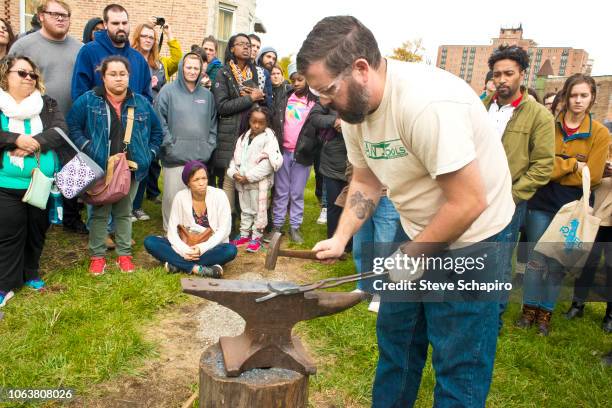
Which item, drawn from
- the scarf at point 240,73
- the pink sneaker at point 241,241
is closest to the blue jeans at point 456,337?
the pink sneaker at point 241,241

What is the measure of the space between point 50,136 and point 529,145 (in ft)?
12.3

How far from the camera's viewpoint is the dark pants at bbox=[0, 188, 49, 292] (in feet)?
12.6

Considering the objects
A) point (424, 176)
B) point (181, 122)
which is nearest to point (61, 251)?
point (181, 122)

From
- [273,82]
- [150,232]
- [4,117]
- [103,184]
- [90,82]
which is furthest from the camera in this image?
[273,82]

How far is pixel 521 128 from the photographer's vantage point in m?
3.48

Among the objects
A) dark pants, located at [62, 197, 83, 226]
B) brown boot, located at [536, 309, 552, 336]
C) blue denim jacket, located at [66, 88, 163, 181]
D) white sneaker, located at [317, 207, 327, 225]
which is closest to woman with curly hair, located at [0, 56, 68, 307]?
blue denim jacket, located at [66, 88, 163, 181]

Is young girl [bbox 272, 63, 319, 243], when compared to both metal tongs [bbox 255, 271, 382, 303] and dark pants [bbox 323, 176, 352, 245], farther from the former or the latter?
metal tongs [bbox 255, 271, 382, 303]

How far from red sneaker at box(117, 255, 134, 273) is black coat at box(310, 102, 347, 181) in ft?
6.99

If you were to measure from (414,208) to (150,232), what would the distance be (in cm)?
440

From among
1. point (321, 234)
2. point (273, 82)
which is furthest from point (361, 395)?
point (273, 82)

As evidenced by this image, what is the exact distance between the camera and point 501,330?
3990mm

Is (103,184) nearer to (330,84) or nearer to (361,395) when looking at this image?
(361,395)

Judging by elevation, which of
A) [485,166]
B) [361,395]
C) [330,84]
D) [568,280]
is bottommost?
[361,395]

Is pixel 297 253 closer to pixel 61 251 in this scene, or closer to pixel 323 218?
pixel 61 251
